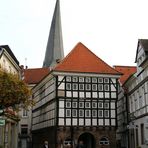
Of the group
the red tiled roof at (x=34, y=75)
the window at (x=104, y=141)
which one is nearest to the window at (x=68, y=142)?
the window at (x=104, y=141)

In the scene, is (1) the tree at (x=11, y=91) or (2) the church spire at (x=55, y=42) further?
(2) the church spire at (x=55, y=42)

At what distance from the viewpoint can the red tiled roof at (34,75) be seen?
87562mm

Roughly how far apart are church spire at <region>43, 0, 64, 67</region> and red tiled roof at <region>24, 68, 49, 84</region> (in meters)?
9.88

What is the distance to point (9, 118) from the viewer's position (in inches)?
1972

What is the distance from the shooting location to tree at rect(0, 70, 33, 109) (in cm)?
2974

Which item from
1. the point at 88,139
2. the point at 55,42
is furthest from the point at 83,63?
the point at 55,42

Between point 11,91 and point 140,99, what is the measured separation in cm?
1812

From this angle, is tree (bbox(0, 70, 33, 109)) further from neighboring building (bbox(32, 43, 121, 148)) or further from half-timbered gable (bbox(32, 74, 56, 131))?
half-timbered gable (bbox(32, 74, 56, 131))

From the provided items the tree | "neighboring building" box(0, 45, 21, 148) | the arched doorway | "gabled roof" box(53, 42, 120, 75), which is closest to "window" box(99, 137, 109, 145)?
the arched doorway

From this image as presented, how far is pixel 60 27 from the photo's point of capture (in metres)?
106

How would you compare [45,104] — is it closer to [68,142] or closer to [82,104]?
[82,104]

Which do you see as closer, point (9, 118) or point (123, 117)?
point (9, 118)

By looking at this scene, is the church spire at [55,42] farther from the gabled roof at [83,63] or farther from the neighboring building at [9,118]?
the gabled roof at [83,63]

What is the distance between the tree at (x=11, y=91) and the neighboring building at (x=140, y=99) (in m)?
12.4
